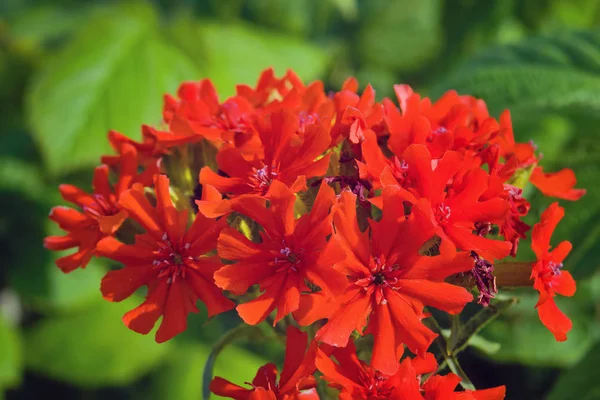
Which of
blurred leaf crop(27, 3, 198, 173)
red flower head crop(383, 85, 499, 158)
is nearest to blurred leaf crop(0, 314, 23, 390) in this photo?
blurred leaf crop(27, 3, 198, 173)

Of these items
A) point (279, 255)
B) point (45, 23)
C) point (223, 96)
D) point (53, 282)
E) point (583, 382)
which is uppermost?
point (279, 255)

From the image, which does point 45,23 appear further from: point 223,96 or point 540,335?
point 540,335

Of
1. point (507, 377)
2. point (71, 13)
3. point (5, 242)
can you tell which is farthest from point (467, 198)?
point (71, 13)

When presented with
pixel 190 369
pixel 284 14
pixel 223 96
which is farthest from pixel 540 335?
pixel 284 14

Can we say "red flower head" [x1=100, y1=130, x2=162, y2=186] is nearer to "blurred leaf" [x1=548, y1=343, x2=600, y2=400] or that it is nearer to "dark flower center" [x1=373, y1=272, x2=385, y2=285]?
"dark flower center" [x1=373, y1=272, x2=385, y2=285]

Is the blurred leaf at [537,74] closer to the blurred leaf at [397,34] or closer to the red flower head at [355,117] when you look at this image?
the red flower head at [355,117]

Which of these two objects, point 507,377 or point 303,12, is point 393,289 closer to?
point 507,377
